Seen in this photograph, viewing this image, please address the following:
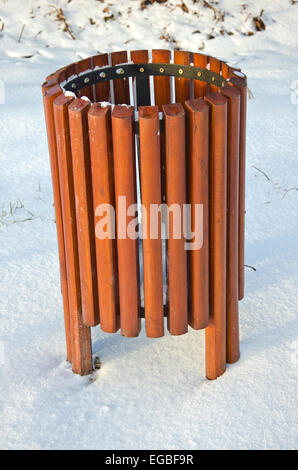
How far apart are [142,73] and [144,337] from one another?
1053 mm

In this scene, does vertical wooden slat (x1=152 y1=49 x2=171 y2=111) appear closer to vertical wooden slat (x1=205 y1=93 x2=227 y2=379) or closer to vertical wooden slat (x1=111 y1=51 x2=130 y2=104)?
vertical wooden slat (x1=111 y1=51 x2=130 y2=104)

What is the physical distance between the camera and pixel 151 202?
7.22ft

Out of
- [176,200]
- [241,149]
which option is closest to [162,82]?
[241,149]

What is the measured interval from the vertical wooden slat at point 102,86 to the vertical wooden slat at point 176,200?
0.63 meters

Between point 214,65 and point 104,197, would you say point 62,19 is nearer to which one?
point 214,65

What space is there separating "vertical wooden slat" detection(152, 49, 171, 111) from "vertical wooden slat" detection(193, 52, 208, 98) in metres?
0.12

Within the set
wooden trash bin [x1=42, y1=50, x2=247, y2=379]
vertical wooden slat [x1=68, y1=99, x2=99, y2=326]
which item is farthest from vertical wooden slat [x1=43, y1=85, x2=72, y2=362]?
vertical wooden slat [x1=68, y1=99, x2=99, y2=326]

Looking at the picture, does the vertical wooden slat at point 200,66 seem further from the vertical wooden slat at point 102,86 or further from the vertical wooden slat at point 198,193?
the vertical wooden slat at point 198,193

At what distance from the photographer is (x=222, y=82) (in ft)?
8.23

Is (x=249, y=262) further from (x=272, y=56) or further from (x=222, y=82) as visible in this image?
(x=272, y=56)

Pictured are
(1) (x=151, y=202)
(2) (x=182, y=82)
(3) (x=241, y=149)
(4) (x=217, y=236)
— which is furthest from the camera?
(2) (x=182, y=82)

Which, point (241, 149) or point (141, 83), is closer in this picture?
point (241, 149)

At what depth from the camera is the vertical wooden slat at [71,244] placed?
2.24 meters

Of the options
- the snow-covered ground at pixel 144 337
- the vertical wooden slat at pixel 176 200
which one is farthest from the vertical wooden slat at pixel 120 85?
the snow-covered ground at pixel 144 337
